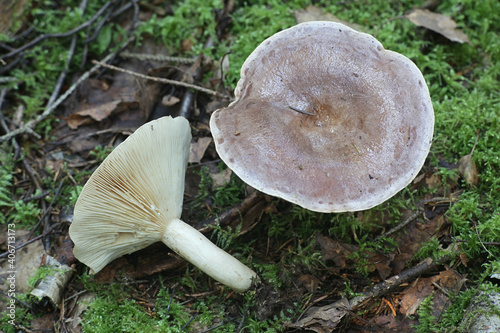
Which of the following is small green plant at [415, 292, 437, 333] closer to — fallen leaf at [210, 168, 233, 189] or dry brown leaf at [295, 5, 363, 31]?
fallen leaf at [210, 168, 233, 189]

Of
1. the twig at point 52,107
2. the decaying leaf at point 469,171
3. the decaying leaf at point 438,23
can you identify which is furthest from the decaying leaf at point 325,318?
the twig at point 52,107

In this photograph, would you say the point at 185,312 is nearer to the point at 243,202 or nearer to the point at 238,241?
the point at 238,241

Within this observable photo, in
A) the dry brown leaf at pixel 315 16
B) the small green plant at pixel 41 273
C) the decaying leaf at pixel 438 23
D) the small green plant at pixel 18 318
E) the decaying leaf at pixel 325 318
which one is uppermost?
the dry brown leaf at pixel 315 16

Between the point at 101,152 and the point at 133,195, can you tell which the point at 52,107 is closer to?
the point at 101,152

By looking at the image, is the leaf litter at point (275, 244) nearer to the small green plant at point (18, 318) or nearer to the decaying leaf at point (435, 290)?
the decaying leaf at point (435, 290)

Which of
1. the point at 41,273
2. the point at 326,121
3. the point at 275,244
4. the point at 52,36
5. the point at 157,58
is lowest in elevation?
the point at 275,244

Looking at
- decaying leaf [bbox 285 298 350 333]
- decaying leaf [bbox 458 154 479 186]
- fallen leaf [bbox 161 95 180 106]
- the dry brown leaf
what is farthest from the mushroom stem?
the dry brown leaf

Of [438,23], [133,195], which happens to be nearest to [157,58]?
[133,195]
